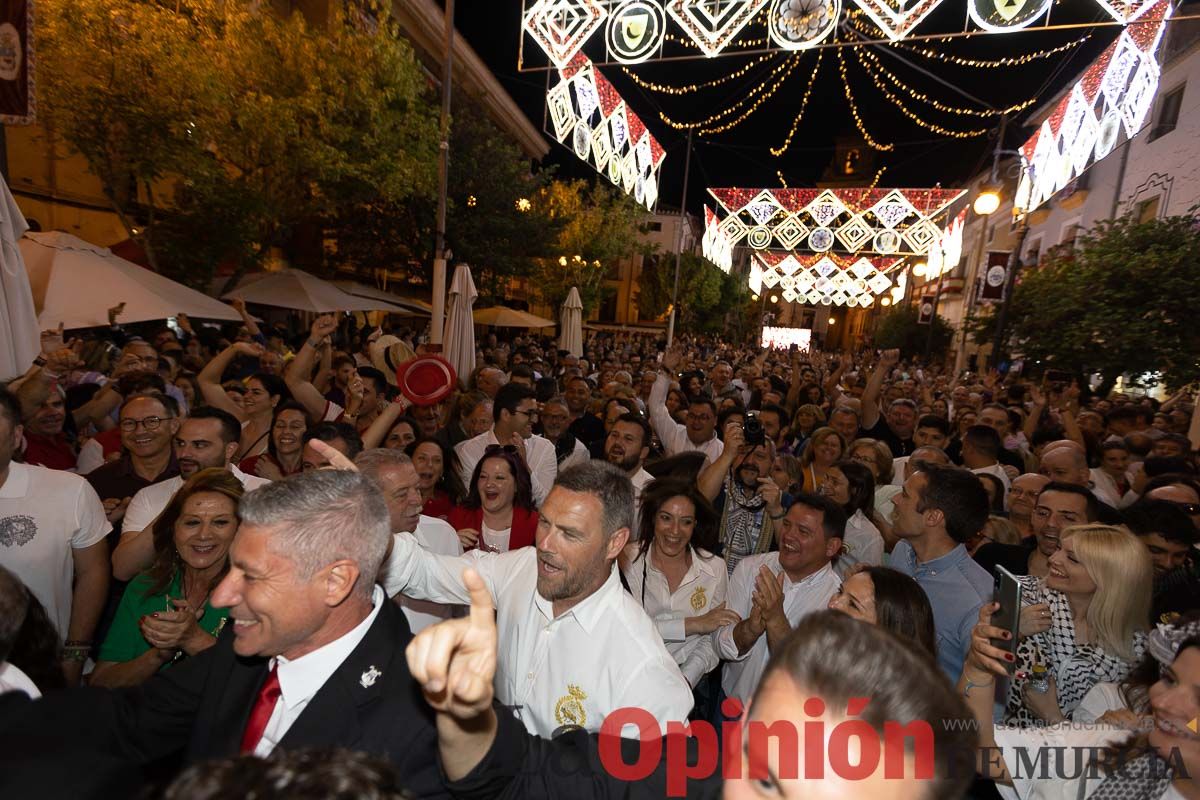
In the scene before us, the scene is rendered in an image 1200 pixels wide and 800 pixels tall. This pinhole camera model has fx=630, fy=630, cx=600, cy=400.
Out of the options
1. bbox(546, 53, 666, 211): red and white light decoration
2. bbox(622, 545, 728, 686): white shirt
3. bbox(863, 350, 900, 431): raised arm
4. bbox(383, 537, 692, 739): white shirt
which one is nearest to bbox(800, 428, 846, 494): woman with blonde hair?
bbox(863, 350, 900, 431): raised arm

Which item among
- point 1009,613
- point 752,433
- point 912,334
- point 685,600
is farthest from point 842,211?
point 1009,613

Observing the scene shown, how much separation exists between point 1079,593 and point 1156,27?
1451cm

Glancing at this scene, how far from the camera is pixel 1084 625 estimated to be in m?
3.01

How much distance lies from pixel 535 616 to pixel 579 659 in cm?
33

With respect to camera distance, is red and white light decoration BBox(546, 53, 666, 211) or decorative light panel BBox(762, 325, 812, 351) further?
decorative light panel BBox(762, 325, 812, 351)

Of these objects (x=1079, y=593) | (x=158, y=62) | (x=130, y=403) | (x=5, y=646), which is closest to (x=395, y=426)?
(x=130, y=403)

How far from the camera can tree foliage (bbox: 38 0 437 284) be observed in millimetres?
10156

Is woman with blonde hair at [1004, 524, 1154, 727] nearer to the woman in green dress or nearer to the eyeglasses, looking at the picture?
the woman in green dress

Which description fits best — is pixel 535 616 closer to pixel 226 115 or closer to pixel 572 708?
pixel 572 708

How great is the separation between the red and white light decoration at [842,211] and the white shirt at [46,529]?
2602 centimetres

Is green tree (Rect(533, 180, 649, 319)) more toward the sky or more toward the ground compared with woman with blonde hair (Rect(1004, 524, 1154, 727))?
more toward the sky

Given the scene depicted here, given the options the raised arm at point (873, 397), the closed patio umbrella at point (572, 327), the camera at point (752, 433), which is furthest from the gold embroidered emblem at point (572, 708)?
the closed patio umbrella at point (572, 327)

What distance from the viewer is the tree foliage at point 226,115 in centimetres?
1016

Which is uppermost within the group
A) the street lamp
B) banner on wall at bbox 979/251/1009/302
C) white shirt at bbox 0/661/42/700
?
the street lamp
